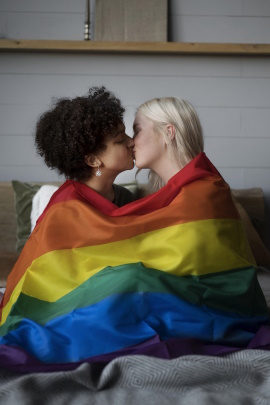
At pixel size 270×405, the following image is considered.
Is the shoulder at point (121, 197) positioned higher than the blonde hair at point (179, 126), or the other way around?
the blonde hair at point (179, 126)

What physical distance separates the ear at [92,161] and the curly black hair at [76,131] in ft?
0.04

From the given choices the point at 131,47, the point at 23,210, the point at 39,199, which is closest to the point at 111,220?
the point at 39,199

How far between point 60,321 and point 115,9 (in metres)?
2.21

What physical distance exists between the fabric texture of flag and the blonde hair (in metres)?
0.13

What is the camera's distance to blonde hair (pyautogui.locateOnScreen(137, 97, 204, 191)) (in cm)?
242

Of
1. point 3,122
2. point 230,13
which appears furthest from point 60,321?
point 230,13

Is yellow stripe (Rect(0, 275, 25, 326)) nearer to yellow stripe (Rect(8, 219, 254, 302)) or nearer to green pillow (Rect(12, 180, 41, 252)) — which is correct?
yellow stripe (Rect(8, 219, 254, 302))

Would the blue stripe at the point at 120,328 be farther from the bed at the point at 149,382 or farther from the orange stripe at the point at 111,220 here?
the orange stripe at the point at 111,220

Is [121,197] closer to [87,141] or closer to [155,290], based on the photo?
[87,141]

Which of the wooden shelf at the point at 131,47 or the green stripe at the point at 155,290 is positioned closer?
the green stripe at the point at 155,290

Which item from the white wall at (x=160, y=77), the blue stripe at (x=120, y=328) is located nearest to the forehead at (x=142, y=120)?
the blue stripe at (x=120, y=328)

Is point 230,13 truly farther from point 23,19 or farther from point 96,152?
point 96,152

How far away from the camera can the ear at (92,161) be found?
243cm

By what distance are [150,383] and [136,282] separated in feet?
1.33
